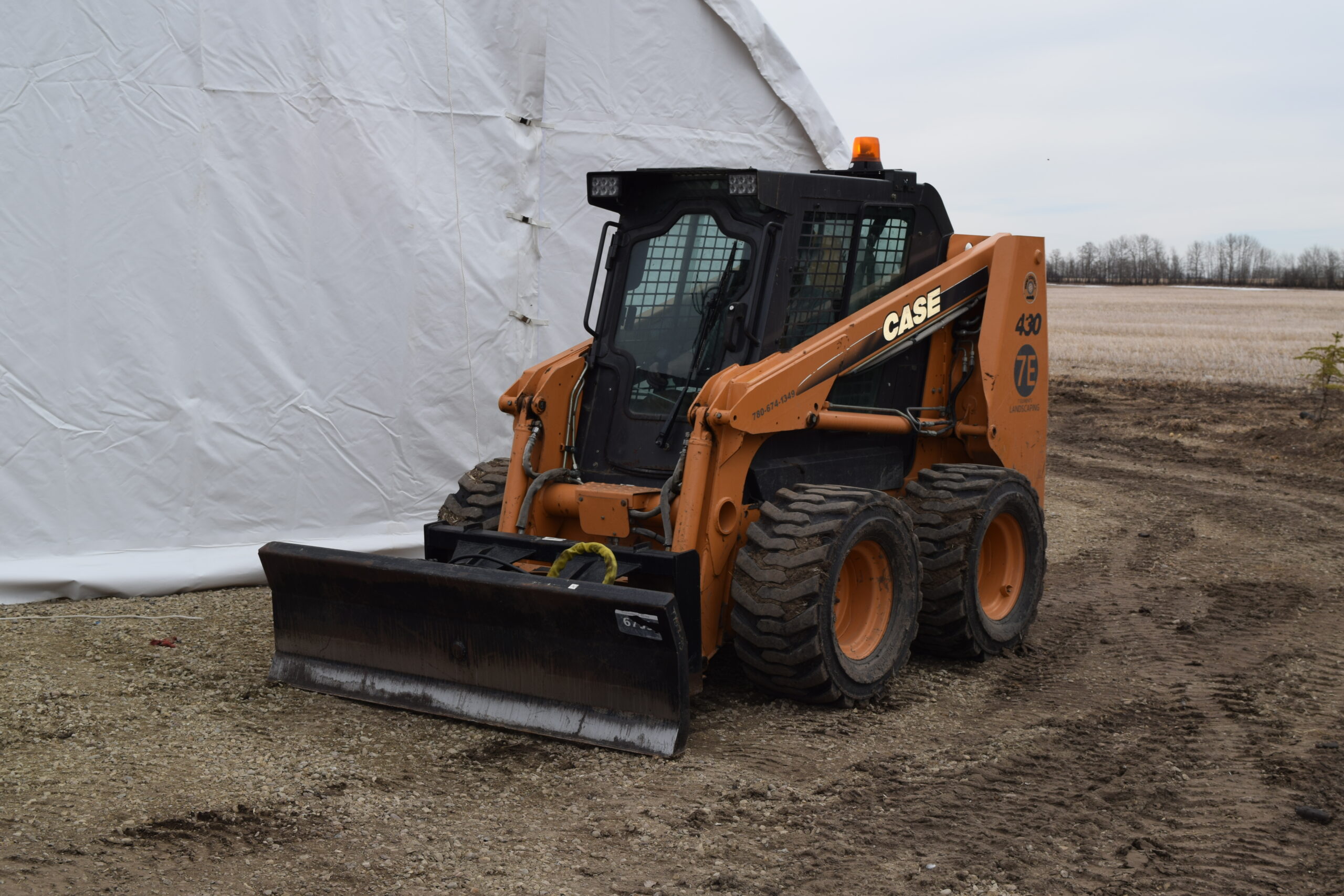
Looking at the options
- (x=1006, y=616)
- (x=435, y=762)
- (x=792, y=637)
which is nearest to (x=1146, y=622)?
(x=1006, y=616)

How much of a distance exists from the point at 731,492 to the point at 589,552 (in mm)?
665

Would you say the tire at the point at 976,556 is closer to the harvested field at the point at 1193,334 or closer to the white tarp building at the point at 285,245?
the white tarp building at the point at 285,245

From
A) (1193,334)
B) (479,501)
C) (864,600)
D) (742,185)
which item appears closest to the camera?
(742,185)

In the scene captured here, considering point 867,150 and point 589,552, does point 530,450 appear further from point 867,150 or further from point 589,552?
point 867,150

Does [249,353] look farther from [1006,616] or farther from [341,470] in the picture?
[1006,616]

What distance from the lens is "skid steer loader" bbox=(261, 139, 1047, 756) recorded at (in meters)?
5.25

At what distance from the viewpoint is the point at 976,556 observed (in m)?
6.23

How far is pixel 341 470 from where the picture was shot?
8422mm

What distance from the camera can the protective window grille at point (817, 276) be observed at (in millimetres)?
5969

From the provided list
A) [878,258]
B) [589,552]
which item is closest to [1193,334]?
[878,258]

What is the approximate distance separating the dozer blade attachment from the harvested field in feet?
62.7

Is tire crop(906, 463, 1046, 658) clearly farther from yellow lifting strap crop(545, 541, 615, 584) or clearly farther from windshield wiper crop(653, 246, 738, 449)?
yellow lifting strap crop(545, 541, 615, 584)

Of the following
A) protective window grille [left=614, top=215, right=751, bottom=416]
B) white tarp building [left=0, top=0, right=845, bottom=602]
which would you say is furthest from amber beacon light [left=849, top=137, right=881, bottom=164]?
white tarp building [left=0, top=0, right=845, bottom=602]

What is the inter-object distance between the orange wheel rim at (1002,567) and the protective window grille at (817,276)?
151 cm
